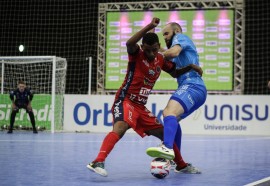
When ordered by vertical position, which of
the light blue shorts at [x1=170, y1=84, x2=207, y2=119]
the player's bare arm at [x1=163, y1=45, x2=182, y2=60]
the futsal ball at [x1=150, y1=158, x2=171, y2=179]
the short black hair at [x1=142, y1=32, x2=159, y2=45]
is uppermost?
Result: the short black hair at [x1=142, y1=32, x2=159, y2=45]

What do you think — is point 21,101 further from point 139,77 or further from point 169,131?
point 169,131

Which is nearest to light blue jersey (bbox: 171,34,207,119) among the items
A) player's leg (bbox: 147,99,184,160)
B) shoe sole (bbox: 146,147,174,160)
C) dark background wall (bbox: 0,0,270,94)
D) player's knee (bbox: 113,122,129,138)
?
player's leg (bbox: 147,99,184,160)

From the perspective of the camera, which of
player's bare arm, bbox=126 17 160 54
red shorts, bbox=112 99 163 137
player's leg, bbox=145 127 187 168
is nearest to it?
player's bare arm, bbox=126 17 160 54

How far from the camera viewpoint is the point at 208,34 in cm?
2130

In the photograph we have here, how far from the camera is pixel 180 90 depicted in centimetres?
688

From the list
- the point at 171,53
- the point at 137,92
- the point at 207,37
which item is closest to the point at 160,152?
the point at 137,92

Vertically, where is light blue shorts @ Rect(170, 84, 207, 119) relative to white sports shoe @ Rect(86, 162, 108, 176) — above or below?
above

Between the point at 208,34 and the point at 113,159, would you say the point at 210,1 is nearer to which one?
the point at 208,34

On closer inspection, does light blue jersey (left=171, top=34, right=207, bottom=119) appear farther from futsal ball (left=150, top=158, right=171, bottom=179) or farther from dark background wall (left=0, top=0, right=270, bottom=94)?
dark background wall (left=0, top=0, right=270, bottom=94)

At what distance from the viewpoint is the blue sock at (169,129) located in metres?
6.31

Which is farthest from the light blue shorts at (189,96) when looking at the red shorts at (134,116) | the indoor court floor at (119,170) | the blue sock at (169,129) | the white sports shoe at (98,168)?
the white sports shoe at (98,168)

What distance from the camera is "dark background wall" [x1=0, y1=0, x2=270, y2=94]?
25.5m

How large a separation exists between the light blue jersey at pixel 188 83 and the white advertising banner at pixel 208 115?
1191 centimetres

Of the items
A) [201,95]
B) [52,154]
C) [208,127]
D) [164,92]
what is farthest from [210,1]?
[201,95]
